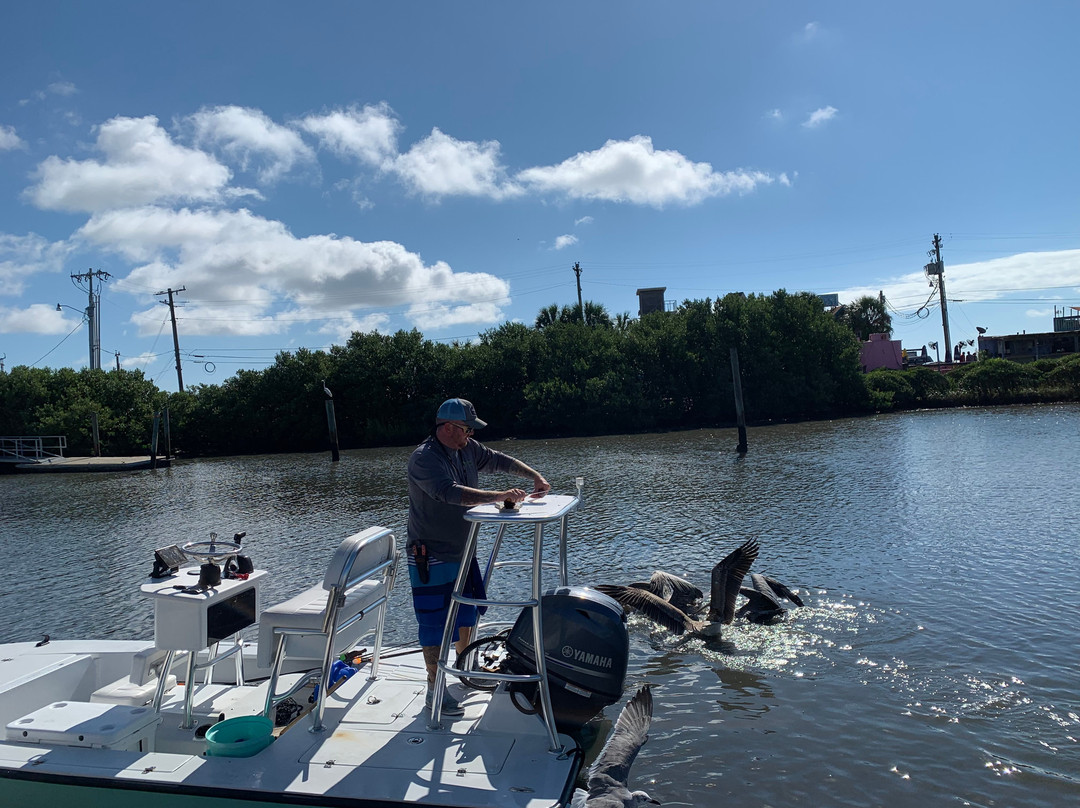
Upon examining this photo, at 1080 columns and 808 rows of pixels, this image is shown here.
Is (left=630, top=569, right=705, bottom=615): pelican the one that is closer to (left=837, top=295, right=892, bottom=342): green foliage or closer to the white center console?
the white center console

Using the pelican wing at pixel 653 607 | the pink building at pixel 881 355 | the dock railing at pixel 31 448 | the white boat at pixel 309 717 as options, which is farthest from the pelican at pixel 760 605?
the pink building at pixel 881 355

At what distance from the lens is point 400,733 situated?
3889 millimetres

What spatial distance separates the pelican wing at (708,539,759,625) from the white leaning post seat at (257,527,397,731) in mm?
4054

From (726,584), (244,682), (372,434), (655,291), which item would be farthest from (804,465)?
(655,291)

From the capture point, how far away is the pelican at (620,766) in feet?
12.9

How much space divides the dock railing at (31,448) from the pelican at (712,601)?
133ft

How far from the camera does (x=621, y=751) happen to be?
4.36 m

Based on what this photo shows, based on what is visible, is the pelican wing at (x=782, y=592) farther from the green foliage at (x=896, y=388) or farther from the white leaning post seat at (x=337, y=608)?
the green foliage at (x=896, y=388)

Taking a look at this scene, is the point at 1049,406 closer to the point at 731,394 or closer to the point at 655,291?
the point at 731,394

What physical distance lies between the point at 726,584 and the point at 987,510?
8943 millimetres

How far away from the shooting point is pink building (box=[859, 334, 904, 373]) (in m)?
62.3

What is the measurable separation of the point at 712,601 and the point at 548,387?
39.0 m

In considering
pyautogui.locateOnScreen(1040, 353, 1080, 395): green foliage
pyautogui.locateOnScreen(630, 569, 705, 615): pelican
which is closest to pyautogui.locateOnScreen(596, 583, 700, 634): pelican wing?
pyautogui.locateOnScreen(630, 569, 705, 615): pelican

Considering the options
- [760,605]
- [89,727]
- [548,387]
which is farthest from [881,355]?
[89,727]
